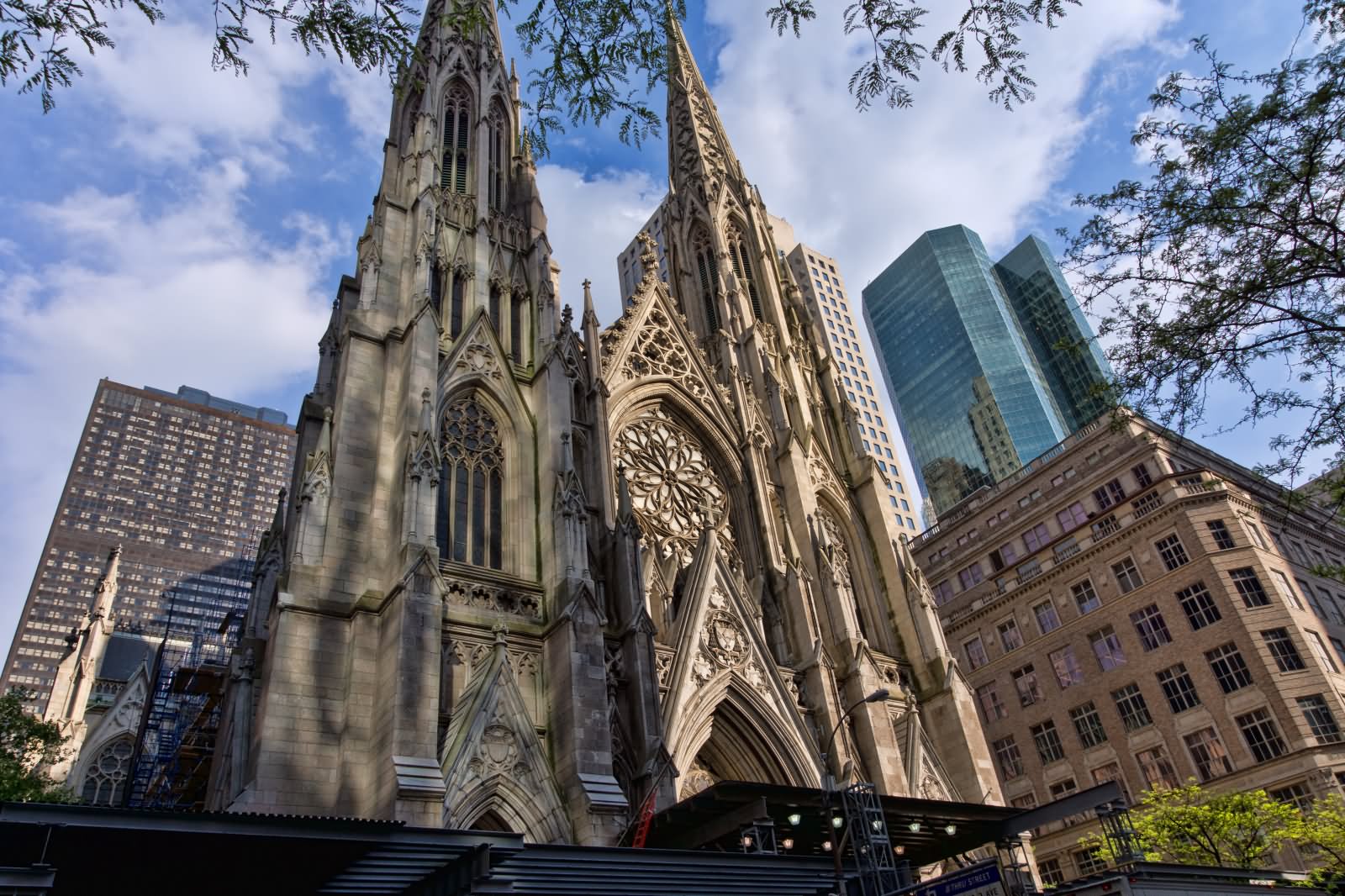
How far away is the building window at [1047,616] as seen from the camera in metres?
42.8

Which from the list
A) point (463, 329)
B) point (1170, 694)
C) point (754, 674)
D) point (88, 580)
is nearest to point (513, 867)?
point (754, 674)

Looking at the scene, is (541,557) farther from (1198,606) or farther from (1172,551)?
(1172,551)

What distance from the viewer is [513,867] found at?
12.9 m

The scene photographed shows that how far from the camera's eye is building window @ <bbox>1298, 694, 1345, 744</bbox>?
31812 millimetres

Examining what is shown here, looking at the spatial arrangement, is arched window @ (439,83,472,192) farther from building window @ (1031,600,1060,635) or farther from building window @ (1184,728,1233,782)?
building window @ (1184,728,1233,782)

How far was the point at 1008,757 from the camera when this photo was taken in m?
42.8

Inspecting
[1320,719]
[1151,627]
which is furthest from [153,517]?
[1320,719]

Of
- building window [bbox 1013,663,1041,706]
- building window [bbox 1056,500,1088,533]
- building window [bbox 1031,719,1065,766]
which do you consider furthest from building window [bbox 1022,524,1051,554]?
building window [bbox 1031,719,1065,766]

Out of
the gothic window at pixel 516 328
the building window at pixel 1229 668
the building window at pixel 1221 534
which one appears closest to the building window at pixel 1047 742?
the building window at pixel 1229 668

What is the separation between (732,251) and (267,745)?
1216 inches

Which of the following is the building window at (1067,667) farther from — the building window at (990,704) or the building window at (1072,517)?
the building window at (1072,517)

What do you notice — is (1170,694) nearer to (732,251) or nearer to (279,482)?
(732,251)

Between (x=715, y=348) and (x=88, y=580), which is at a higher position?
(x=88, y=580)

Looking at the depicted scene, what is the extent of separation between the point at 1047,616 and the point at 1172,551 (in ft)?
22.2
